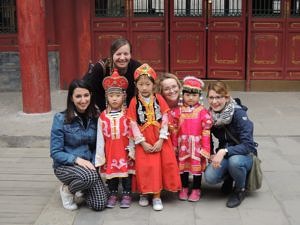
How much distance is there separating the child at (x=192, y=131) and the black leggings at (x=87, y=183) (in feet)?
2.32

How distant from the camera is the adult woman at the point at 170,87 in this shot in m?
4.62

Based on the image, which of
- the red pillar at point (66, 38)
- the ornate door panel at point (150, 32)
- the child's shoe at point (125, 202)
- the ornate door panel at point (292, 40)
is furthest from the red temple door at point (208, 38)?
the child's shoe at point (125, 202)

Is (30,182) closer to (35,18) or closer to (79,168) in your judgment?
(79,168)

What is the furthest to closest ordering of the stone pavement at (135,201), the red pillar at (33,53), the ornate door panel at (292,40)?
the ornate door panel at (292,40) < the red pillar at (33,53) < the stone pavement at (135,201)

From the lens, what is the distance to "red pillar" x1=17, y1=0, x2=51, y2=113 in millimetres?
7613

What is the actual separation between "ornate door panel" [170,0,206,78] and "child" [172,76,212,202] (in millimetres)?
5237

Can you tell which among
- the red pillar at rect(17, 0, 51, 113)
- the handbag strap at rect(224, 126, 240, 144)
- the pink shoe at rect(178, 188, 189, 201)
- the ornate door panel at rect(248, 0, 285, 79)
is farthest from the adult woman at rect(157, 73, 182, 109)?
the ornate door panel at rect(248, 0, 285, 79)

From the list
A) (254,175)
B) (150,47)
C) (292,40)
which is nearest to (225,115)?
(254,175)

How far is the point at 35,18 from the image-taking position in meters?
7.62

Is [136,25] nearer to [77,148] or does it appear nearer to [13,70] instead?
[13,70]

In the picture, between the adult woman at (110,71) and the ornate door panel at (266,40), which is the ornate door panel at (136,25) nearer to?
the ornate door panel at (266,40)

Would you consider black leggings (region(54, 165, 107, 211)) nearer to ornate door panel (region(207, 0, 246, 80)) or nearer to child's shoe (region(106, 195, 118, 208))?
child's shoe (region(106, 195, 118, 208))

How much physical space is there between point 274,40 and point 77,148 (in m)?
5.99

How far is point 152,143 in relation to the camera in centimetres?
453
